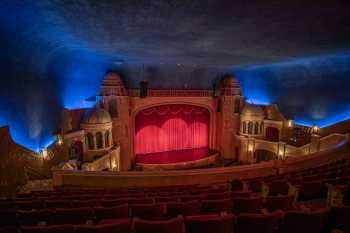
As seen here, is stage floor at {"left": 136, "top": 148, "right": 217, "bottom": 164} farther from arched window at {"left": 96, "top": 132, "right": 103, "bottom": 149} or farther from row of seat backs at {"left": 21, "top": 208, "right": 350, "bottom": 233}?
row of seat backs at {"left": 21, "top": 208, "right": 350, "bottom": 233}

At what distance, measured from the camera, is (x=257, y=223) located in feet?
8.73

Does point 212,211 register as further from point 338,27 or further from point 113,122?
point 113,122

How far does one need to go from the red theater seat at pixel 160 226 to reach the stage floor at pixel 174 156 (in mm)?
14022

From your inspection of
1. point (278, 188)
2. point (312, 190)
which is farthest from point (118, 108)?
point (312, 190)

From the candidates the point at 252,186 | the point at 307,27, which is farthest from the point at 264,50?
the point at 252,186

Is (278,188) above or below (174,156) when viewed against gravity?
above

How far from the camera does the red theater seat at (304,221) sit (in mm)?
2654

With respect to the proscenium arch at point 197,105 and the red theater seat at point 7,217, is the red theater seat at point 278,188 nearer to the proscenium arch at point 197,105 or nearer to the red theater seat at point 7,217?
the red theater seat at point 7,217

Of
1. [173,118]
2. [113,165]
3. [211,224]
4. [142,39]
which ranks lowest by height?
[113,165]

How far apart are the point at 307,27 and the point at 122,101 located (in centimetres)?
1244

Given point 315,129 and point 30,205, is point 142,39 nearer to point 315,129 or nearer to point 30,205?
point 30,205

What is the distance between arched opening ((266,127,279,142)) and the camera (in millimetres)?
16766

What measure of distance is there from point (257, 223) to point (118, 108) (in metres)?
13.8

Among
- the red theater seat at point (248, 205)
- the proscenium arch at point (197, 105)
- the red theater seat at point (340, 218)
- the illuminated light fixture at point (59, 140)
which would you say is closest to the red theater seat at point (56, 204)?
the red theater seat at point (248, 205)
